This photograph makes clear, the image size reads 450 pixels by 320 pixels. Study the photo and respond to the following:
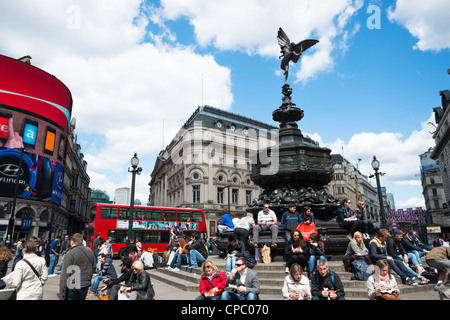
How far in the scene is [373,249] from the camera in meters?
6.76

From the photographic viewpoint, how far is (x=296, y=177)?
32.7 feet

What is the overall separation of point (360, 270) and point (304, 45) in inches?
328

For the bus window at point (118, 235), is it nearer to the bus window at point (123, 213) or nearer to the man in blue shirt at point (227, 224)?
the bus window at point (123, 213)

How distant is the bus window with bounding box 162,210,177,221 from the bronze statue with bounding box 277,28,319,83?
15215 mm

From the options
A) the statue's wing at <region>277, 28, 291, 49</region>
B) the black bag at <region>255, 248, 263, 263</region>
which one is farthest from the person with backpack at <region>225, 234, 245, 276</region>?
the statue's wing at <region>277, 28, 291, 49</region>

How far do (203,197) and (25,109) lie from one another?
86.3 ft

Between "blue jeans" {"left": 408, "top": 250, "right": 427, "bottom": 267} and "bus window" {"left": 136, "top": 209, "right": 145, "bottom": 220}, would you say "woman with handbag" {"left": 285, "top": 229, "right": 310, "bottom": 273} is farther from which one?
"bus window" {"left": 136, "top": 209, "right": 145, "bottom": 220}

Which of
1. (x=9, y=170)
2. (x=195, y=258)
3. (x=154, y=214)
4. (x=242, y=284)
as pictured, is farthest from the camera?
(x=9, y=170)

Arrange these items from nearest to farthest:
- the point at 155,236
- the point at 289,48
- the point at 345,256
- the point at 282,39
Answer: the point at 345,256 → the point at 289,48 → the point at 282,39 → the point at 155,236

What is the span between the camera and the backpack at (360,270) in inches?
251

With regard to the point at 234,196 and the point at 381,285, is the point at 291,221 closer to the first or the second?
the point at 381,285

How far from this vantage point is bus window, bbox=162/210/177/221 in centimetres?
2280

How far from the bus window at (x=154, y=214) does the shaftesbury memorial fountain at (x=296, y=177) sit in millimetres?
13825

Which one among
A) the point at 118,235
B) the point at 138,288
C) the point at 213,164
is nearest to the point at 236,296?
the point at 138,288
